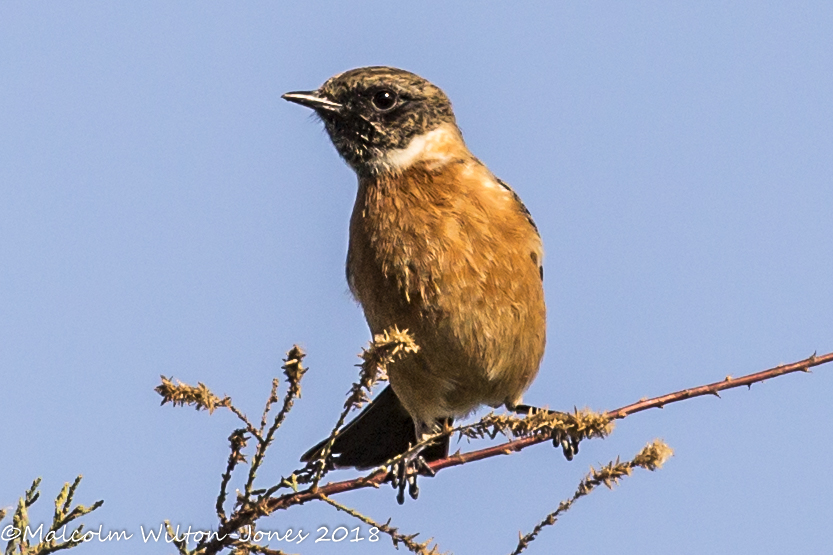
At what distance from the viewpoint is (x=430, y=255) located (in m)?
5.30

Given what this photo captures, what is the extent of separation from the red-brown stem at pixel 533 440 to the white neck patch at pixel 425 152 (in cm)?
238

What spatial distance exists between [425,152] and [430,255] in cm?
97

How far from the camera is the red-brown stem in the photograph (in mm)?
3549

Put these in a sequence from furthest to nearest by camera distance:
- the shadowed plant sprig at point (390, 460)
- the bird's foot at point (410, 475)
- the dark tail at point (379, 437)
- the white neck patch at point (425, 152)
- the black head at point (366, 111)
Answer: the dark tail at point (379, 437)
the black head at point (366, 111)
the white neck patch at point (425, 152)
the bird's foot at point (410, 475)
the shadowed plant sprig at point (390, 460)

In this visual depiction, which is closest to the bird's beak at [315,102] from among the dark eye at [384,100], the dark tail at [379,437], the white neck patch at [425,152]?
the dark eye at [384,100]

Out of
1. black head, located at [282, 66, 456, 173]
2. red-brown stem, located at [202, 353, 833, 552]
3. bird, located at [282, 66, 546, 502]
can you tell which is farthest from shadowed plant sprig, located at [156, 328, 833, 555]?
black head, located at [282, 66, 456, 173]

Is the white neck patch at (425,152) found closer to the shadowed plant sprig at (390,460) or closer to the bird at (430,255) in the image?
the bird at (430,255)

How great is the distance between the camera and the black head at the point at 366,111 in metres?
Answer: 6.14

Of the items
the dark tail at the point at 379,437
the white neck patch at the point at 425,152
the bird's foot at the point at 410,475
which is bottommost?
the bird's foot at the point at 410,475

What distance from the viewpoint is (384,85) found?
6188 mm

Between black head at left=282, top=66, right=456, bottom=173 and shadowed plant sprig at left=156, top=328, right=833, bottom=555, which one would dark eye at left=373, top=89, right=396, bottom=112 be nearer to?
black head at left=282, top=66, right=456, bottom=173

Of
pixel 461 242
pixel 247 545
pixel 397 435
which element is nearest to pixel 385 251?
pixel 461 242

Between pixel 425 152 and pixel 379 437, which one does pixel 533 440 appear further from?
pixel 379 437

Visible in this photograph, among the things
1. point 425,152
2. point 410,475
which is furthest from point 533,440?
point 425,152
